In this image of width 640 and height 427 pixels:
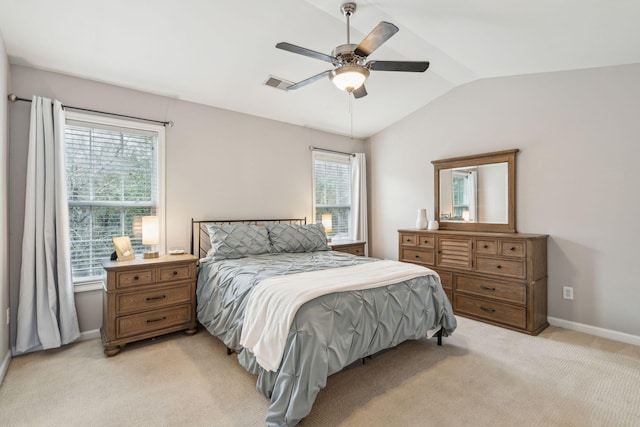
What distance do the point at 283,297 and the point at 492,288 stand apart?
2605 millimetres

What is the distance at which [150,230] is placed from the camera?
10.2ft

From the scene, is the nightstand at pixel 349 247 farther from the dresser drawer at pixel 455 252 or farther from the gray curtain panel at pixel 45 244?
the gray curtain panel at pixel 45 244

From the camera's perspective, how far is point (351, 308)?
2082 mm

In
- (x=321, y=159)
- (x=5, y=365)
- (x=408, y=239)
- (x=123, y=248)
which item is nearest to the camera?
(x=5, y=365)

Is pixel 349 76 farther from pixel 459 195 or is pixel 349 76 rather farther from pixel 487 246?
pixel 459 195

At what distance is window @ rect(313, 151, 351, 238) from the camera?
495 centimetres

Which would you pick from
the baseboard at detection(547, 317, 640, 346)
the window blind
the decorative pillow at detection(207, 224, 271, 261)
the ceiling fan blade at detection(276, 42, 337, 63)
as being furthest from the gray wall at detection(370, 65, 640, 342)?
the window blind

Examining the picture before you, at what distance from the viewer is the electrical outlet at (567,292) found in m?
3.29

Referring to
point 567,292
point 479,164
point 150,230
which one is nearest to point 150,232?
point 150,230

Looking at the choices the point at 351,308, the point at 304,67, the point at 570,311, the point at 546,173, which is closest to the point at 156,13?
the point at 304,67

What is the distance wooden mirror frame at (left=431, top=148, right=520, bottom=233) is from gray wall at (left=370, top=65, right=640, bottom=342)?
73 mm

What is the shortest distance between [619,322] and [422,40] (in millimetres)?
3320

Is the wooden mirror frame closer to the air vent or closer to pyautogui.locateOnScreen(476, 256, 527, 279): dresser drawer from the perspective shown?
pyautogui.locateOnScreen(476, 256, 527, 279): dresser drawer

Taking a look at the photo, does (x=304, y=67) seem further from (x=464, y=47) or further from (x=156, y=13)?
(x=464, y=47)
